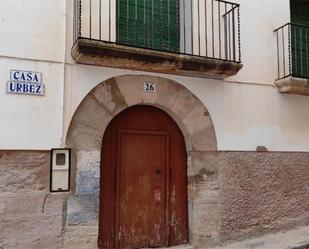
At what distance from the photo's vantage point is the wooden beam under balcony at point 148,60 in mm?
4664

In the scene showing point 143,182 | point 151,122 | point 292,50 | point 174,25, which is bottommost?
point 143,182

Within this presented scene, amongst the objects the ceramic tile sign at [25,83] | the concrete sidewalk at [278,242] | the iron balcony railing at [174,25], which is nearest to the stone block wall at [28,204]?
the ceramic tile sign at [25,83]

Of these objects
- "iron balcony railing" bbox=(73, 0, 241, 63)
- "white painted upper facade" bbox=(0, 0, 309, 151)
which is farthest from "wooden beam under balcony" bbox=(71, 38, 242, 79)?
"iron balcony railing" bbox=(73, 0, 241, 63)

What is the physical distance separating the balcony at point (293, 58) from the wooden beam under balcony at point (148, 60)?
3.63 ft

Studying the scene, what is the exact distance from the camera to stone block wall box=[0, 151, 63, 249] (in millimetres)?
4340

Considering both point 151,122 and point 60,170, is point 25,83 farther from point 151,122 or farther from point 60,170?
point 151,122

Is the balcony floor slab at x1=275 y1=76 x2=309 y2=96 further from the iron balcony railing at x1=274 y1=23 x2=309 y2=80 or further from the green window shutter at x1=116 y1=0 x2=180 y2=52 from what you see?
the green window shutter at x1=116 y1=0 x2=180 y2=52

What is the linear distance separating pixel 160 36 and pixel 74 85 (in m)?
1.61

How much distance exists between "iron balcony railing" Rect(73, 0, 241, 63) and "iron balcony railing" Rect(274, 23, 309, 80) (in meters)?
0.90

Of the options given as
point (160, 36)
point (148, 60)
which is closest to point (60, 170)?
point (148, 60)

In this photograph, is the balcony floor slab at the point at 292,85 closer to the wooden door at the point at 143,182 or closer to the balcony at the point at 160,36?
the balcony at the point at 160,36

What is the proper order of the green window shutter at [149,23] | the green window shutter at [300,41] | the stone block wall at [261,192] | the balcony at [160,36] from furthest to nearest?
the green window shutter at [300,41] < the stone block wall at [261,192] < the green window shutter at [149,23] < the balcony at [160,36]

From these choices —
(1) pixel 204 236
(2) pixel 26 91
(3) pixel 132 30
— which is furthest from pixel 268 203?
(2) pixel 26 91

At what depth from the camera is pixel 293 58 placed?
6.71 metres
